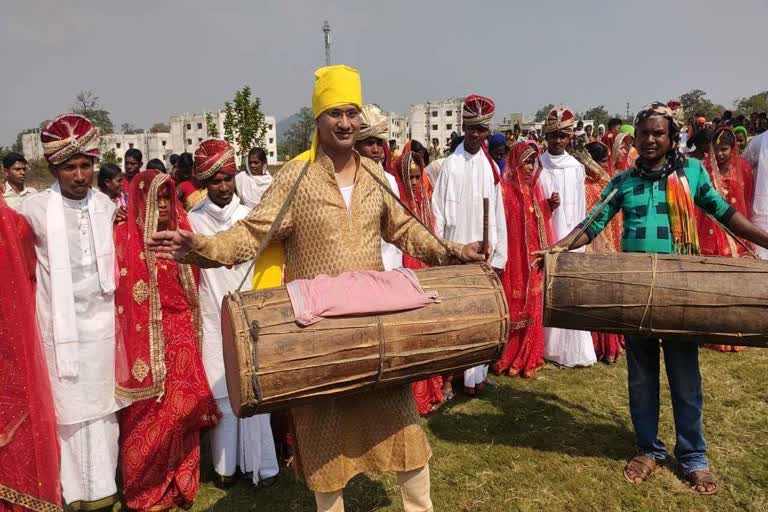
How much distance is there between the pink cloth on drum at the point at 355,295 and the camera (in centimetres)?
209

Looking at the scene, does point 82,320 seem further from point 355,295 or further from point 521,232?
point 521,232

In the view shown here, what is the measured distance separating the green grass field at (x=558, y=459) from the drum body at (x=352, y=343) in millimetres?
1469

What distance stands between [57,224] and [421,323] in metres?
2.16

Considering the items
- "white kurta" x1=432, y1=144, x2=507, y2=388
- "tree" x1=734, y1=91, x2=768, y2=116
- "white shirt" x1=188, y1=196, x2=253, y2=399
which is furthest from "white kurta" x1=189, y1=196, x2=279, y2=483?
"tree" x1=734, y1=91, x2=768, y2=116

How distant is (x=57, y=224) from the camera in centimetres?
296

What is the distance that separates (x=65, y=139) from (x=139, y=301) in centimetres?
101

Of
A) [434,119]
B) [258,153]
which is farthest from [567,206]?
[434,119]

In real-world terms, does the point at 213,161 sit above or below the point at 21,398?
above

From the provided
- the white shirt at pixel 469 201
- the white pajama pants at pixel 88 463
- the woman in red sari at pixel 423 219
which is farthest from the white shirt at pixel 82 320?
the white shirt at pixel 469 201

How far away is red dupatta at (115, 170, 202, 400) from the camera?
3201 mm

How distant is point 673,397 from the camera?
3.29 metres

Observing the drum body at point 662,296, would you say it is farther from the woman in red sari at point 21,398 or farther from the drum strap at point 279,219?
the woman in red sari at point 21,398

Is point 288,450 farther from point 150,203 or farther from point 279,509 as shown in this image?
point 150,203

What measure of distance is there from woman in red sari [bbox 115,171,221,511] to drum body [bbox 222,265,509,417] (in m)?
1.26
